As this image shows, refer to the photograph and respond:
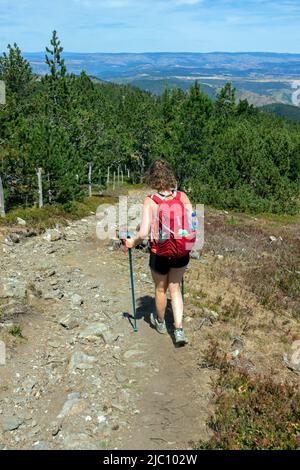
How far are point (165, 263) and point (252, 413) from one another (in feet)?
9.30

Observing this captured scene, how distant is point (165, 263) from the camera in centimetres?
757

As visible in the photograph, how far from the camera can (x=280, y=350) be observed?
8.79 metres

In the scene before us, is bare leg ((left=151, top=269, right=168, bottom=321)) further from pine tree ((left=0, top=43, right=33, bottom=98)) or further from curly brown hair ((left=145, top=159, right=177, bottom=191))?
pine tree ((left=0, top=43, right=33, bottom=98))

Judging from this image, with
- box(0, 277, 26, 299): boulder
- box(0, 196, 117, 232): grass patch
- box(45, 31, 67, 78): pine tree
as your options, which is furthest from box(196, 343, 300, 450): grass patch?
box(45, 31, 67, 78): pine tree

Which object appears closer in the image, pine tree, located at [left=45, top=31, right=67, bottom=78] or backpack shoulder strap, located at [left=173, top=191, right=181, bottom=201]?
backpack shoulder strap, located at [left=173, top=191, right=181, bottom=201]

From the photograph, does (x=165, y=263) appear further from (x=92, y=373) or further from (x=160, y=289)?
(x=92, y=373)

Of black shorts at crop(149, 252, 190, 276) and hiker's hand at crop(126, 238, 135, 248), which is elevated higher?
hiker's hand at crop(126, 238, 135, 248)

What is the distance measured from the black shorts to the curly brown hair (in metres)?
1.27

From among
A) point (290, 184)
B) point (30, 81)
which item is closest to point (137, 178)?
point (30, 81)

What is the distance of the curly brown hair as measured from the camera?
7.19m

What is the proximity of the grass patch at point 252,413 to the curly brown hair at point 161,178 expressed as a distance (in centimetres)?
→ 333

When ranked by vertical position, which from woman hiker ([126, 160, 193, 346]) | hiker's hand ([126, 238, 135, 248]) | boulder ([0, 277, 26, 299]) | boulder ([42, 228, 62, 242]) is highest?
woman hiker ([126, 160, 193, 346])

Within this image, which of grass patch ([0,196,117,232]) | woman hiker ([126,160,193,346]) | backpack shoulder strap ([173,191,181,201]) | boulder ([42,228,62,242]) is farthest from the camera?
grass patch ([0,196,117,232])
